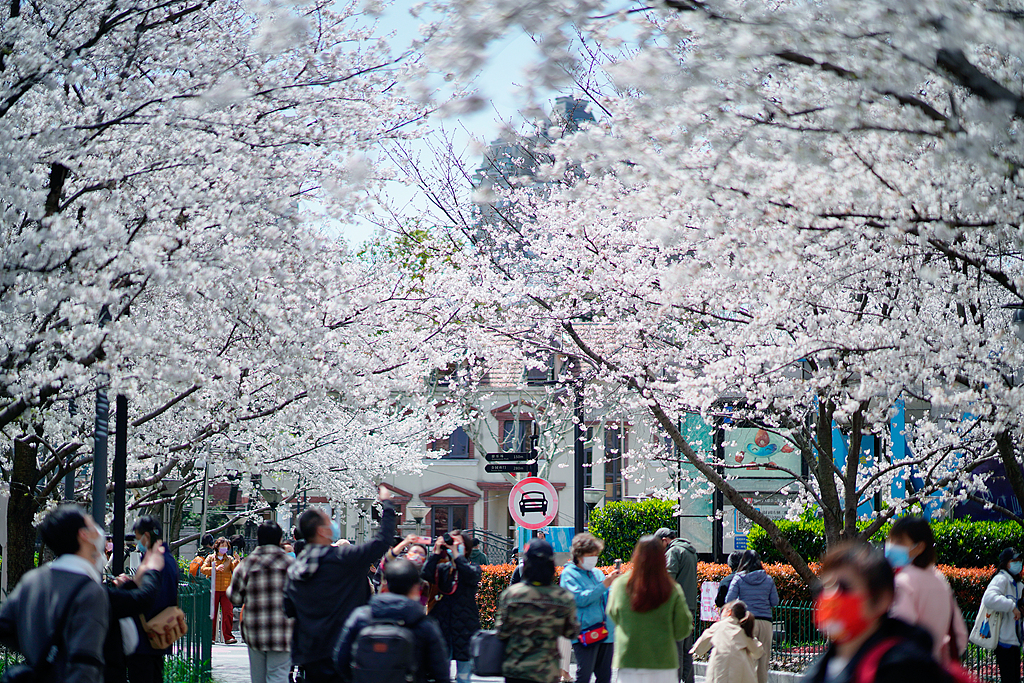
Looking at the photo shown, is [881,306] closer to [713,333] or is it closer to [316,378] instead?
[713,333]

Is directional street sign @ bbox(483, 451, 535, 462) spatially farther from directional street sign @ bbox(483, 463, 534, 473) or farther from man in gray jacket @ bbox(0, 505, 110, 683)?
man in gray jacket @ bbox(0, 505, 110, 683)

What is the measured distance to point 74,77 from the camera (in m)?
9.45

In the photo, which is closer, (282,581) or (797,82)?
(797,82)

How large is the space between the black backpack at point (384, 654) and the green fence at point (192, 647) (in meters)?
6.07

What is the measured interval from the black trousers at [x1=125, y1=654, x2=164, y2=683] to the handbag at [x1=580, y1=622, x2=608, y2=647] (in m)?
3.68

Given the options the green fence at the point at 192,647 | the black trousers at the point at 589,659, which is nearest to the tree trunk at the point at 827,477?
the black trousers at the point at 589,659

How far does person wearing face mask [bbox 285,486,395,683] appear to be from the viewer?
24.6 ft

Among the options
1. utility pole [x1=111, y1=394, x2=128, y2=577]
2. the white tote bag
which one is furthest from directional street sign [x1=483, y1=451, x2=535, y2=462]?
the white tote bag

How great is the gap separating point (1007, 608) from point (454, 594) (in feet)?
18.3

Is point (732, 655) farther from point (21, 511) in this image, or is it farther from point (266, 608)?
point (21, 511)

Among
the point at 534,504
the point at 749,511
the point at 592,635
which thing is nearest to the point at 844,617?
the point at 592,635

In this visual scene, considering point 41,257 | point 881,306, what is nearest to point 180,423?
point 41,257

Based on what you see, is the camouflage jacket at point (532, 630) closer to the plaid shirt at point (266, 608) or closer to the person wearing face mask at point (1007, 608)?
the plaid shirt at point (266, 608)

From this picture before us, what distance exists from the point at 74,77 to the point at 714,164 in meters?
5.48
